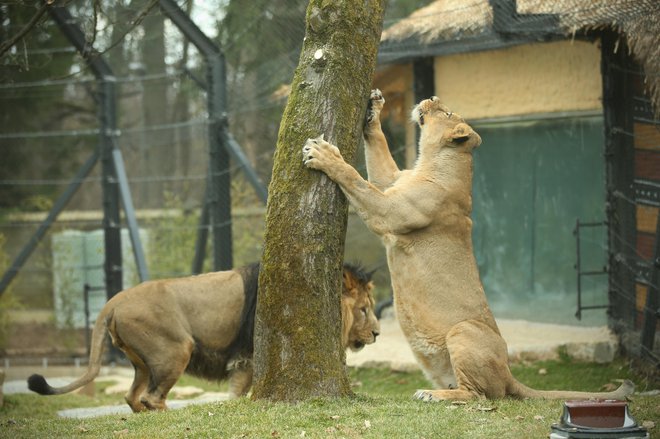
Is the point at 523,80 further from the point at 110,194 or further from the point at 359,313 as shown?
the point at 110,194

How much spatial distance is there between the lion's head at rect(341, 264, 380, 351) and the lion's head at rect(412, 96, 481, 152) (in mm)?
1469

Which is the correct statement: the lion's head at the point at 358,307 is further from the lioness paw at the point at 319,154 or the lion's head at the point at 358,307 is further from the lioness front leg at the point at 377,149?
the lioness paw at the point at 319,154

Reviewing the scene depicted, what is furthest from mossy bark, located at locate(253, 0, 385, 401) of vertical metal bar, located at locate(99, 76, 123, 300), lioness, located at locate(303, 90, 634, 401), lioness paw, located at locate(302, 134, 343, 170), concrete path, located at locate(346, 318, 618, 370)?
vertical metal bar, located at locate(99, 76, 123, 300)

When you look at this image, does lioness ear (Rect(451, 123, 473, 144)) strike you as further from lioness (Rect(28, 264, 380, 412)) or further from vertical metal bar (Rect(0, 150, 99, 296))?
vertical metal bar (Rect(0, 150, 99, 296))

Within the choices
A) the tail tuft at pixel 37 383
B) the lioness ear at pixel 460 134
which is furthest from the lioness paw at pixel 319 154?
the tail tuft at pixel 37 383

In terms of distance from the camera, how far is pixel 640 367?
916cm

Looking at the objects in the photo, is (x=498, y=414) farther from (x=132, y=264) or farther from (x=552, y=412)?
(x=132, y=264)

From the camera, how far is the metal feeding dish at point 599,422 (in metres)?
4.69

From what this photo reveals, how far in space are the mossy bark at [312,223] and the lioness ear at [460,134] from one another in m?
1.06

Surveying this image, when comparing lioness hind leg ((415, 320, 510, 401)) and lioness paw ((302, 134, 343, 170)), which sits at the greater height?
lioness paw ((302, 134, 343, 170))

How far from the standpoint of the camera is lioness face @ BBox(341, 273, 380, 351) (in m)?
8.25

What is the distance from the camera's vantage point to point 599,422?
188 inches

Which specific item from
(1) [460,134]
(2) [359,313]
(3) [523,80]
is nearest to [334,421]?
(1) [460,134]

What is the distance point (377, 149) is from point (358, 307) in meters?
1.75
